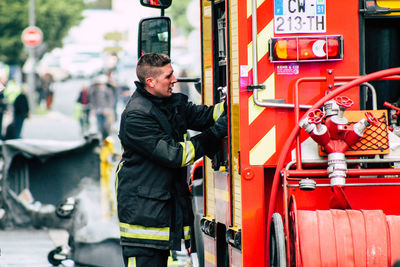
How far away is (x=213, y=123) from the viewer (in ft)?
17.0

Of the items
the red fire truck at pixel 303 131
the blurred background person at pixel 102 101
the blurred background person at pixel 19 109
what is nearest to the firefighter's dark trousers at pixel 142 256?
the red fire truck at pixel 303 131

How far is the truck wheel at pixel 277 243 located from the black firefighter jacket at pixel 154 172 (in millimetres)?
885

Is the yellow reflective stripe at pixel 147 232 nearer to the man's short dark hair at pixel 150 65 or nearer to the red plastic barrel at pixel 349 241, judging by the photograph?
the man's short dark hair at pixel 150 65

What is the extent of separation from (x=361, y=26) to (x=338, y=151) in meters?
0.82

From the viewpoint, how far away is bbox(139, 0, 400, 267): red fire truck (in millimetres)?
3984

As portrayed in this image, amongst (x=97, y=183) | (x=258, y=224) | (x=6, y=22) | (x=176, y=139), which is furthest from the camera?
(x=6, y=22)

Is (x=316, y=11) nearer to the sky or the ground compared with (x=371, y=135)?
nearer to the sky

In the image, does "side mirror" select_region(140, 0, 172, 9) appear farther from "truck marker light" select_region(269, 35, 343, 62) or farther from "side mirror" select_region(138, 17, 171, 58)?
"truck marker light" select_region(269, 35, 343, 62)

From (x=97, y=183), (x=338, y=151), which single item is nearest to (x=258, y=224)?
(x=338, y=151)

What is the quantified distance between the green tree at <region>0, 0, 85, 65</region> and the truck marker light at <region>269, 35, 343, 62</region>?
35.8 metres

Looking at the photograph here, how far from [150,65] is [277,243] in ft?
5.01

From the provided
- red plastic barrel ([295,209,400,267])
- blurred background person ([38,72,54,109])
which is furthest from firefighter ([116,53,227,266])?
blurred background person ([38,72,54,109])

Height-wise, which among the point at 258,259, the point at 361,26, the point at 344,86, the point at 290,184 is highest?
the point at 361,26

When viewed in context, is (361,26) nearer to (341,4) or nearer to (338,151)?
(341,4)
